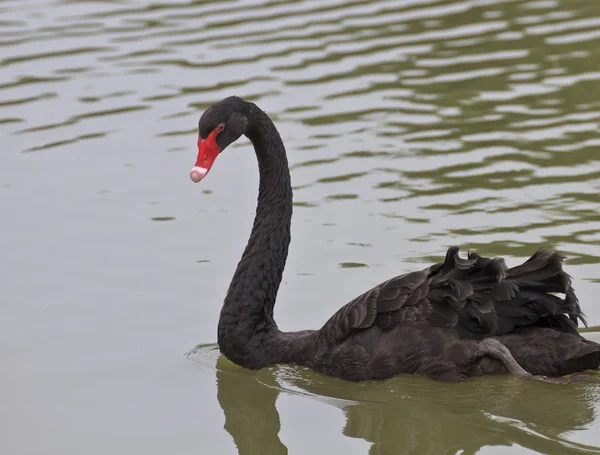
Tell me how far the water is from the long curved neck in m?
0.17

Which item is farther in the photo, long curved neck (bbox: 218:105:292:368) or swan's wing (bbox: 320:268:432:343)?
long curved neck (bbox: 218:105:292:368)

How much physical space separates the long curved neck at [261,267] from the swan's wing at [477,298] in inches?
27.7

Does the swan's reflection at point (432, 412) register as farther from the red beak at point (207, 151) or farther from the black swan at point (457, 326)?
the red beak at point (207, 151)

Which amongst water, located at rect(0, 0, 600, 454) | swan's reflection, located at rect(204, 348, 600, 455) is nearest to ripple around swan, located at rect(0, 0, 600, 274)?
water, located at rect(0, 0, 600, 454)

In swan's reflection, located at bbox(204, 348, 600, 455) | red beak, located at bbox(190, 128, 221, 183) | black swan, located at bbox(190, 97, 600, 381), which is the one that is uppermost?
red beak, located at bbox(190, 128, 221, 183)

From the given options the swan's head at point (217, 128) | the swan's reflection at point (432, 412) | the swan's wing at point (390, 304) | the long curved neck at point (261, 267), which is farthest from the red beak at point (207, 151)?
the swan's reflection at point (432, 412)

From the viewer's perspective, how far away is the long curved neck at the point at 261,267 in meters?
6.07

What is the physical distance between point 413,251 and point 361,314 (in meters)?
1.79

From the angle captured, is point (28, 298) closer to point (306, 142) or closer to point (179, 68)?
point (306, 142)

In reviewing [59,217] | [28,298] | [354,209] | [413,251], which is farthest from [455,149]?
[28,298]

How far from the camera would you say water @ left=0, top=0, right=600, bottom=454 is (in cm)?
543

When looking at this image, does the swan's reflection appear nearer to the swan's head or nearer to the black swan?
the black swan

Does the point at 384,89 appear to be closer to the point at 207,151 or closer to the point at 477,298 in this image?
the point at 207,151

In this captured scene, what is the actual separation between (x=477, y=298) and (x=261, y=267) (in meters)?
1.31
